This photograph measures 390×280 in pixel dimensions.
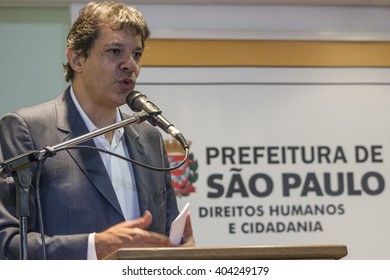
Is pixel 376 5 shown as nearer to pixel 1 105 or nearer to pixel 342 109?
pixel 342 109

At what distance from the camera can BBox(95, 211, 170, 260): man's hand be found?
2.32 m

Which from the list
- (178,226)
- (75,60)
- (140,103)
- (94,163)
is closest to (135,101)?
(140,103)

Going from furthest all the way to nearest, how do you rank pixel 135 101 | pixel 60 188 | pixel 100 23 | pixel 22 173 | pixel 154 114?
pixel 100 23 → pixel 60 188 → pixel 135 101 → pixel 154 114 → pixel 22 173

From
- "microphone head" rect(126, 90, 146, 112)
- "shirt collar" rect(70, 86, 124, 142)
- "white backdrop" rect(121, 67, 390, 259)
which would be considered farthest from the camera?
"white backdrop" rect(121, 67, 390, 259)

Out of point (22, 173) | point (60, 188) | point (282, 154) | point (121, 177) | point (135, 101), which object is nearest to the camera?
point (22, 173)

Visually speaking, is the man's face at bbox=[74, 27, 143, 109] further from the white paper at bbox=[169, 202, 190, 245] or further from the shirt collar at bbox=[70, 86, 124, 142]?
the white paper at bbox=[169, 202, 190, 245]

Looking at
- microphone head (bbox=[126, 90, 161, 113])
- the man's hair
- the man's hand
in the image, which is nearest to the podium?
the man's hand

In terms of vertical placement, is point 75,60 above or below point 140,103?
above

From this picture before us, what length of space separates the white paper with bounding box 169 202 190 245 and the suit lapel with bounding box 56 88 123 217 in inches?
10.6

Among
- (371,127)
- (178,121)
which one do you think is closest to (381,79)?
(371,127)

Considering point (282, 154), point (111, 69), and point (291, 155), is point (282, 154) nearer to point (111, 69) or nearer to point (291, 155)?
point (291, 155)

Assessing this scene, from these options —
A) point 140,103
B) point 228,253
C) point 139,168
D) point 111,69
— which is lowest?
point 228,253

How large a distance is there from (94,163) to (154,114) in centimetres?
39

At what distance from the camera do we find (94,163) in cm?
260
